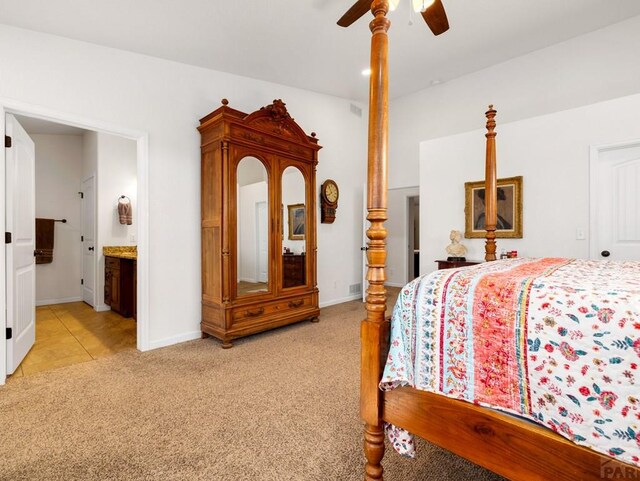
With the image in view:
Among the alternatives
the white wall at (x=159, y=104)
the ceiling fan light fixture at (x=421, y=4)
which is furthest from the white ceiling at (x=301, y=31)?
the ceiling fan light fixture at (x=421, y=4)

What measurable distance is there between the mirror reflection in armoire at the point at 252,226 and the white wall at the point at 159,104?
0.53 m

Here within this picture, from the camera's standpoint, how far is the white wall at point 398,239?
6172 mm

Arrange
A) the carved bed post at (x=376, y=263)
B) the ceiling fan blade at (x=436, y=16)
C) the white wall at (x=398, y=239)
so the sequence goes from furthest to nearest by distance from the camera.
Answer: the white wall at (x=398, y=239) < the ceiling fan blade at (x=436, y=16) < the carved bed post at (x=376, y=263)

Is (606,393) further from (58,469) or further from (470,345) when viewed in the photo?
(58,469)

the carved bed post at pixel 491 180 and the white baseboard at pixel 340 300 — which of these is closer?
the carved bed post at pixel 491 180

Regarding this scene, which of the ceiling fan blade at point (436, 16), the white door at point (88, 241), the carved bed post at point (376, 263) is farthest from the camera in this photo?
the white door at point (88, 241)

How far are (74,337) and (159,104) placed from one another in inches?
101

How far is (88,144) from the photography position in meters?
5.00

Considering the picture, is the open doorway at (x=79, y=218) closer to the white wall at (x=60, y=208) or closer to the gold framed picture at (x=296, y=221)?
the white wall at (x=60, y=208)

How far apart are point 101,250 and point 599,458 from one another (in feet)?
18.0

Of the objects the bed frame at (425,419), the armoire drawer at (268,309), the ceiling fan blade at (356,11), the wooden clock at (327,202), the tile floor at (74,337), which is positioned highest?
the ceiling fan blade at (356,11)

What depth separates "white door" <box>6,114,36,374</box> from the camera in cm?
248

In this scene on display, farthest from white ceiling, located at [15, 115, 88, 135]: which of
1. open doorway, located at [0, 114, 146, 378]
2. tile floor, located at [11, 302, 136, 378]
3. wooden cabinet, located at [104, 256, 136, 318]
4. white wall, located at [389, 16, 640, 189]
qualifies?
white wall, located at [389, 16, 640, 189]

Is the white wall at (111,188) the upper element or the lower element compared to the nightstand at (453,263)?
upper
